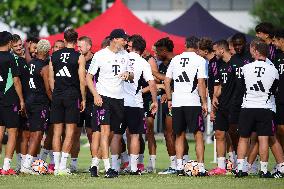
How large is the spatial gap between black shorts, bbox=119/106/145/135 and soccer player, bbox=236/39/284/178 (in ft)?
6.79

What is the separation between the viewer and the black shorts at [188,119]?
21531 millimetres

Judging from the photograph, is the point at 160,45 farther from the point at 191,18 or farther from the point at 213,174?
the point at 191,18

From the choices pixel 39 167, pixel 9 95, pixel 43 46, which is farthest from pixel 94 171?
pixel 43 46

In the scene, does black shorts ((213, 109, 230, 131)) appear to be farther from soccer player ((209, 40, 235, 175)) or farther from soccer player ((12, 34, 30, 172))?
soccer player ((12, 34, 30, 172))

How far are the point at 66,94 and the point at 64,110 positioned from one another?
327 millimetres

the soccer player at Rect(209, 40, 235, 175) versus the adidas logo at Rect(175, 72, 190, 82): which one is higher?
the adidas logo at Rect(175, 72, 190, 82)

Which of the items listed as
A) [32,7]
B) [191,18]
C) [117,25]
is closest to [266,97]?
[117,25]

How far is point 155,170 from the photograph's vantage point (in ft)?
76.2

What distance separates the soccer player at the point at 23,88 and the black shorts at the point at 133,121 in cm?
190

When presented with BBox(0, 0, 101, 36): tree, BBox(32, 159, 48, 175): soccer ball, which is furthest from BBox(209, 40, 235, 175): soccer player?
BBox(0, 0, 101, 36): tree

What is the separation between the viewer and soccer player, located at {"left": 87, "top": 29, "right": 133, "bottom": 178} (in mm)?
20797

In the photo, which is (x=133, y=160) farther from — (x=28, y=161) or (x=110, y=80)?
(x=28, y=161)

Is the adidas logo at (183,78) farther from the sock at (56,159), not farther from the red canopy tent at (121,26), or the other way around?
the red canopy tent at (121,26)

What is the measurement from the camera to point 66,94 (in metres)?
21.5
